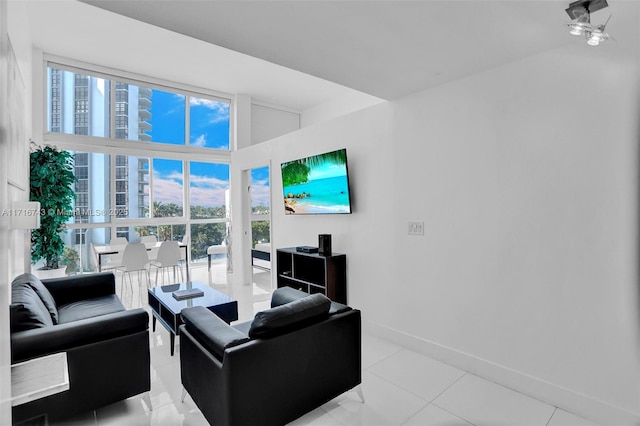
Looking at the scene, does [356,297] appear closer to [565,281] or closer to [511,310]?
[511,310]

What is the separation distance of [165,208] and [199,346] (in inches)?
209

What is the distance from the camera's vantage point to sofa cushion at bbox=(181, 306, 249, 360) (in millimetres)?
1706

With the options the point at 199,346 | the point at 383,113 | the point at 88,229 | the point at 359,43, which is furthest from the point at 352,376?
the point at 88,229

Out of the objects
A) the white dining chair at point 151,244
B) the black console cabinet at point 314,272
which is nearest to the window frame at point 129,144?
the white dining chair at point 151,244

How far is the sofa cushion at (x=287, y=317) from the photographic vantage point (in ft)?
5.72

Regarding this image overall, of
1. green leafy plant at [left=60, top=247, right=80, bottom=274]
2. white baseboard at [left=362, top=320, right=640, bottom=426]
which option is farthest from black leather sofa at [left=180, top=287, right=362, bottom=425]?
green leafy plant at [left=60, top=247, right=80, bottom=274]

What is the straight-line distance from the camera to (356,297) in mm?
3688

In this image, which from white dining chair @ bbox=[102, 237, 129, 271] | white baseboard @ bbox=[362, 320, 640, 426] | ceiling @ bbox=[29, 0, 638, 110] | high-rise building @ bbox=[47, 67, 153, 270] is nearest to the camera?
ceiling @ bbox=[29, 0, 638, 110]

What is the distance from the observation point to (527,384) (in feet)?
7.58

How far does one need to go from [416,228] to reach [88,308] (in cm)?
314

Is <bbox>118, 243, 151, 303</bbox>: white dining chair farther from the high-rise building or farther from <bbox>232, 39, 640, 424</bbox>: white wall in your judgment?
<bbox>232, 39, 640, 424</bbox>: white wall

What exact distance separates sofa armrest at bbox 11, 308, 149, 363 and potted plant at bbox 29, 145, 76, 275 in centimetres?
340

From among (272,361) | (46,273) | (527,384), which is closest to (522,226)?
(527,384)

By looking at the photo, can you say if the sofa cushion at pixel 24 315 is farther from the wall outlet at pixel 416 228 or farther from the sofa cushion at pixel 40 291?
the wall outlet at pixel 416 228
